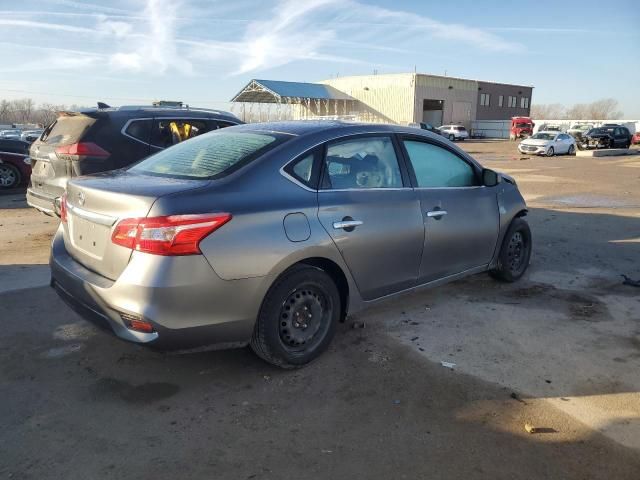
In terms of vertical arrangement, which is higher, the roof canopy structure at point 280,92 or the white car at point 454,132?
the roof canopy structure at point 280,92

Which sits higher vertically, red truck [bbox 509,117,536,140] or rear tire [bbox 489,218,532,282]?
red truck [bbox 509,117,536,140]

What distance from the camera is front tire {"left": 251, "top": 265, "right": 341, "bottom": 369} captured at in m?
3.43

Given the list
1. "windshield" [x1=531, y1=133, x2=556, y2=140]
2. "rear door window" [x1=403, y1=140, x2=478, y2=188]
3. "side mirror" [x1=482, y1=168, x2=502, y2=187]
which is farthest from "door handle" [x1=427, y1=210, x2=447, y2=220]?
"windshield" [x1=531, y1=133, x2=556, y2=140]

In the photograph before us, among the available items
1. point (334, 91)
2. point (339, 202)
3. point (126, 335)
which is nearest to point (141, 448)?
point (126, 335)

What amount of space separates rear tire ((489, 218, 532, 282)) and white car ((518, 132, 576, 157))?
27111 millimetres

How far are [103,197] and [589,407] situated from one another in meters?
3.30

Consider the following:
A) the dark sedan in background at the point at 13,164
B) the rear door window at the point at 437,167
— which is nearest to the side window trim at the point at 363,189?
the rear door window at the point at 437,167

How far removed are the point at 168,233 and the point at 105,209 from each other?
0.57 m

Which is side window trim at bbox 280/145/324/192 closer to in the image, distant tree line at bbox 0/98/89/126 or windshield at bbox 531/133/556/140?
windshield at bbox 531/133/556/140

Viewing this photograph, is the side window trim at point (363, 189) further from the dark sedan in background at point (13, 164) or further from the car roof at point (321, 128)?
the dark sedan in background at point (13, 164)

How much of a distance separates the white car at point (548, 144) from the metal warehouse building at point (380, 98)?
2403 centimetres

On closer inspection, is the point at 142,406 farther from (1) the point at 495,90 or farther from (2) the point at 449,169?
(1) the point at 495,90

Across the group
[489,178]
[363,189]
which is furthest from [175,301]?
[489,178]

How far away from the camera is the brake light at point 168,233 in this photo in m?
2.96
